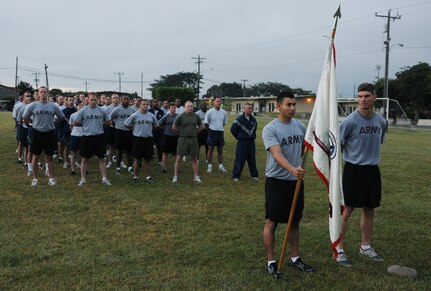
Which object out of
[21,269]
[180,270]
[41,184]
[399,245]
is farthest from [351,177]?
[41,184]

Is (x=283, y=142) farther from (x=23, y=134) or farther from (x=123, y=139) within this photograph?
(x=23, y=134)

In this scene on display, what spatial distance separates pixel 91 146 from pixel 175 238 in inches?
161

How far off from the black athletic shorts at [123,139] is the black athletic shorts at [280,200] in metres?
6.96

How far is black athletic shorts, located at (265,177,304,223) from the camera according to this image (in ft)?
14.2

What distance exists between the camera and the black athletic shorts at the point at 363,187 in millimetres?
4938

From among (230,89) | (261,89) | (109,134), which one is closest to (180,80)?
(230,89)

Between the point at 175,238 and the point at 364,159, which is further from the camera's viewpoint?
the point at 175,238

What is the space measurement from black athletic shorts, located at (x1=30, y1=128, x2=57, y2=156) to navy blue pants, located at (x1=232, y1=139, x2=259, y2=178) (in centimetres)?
414

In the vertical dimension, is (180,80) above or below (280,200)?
above

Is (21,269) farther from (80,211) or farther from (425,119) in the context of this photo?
(425,119)

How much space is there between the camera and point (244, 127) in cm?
996

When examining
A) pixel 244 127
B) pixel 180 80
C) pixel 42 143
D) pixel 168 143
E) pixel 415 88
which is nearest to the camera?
pixel 42 143

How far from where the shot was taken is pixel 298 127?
448cm

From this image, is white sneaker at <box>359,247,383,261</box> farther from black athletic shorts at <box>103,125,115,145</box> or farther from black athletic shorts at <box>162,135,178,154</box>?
black athletic shorts at <box>103,125,115,145</box>
